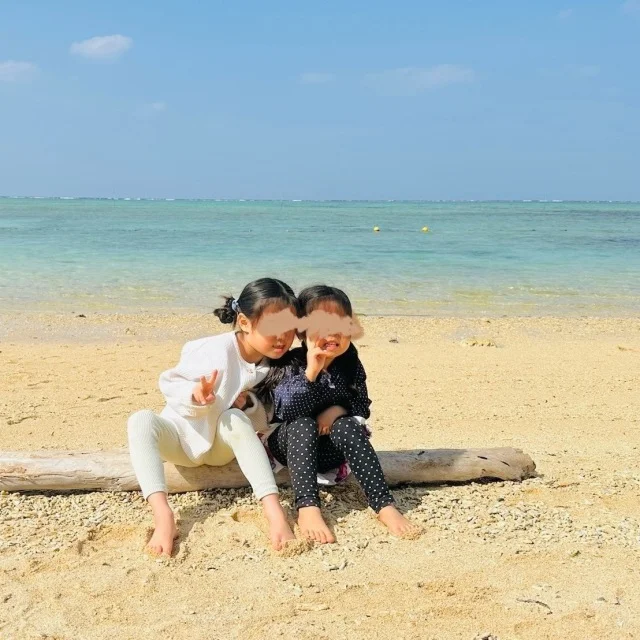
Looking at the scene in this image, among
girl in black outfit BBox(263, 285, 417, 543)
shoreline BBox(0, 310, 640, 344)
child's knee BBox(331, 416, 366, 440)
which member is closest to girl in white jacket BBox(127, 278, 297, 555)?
girl in black outfit BBox(263, 285, 417, 543)

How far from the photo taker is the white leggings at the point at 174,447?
3439mm

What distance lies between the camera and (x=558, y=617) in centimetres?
270

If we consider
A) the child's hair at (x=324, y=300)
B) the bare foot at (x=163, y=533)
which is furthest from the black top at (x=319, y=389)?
the bare foot at (x=163, y=533)

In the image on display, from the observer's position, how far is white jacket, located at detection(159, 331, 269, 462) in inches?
137

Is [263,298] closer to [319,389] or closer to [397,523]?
[319,389]

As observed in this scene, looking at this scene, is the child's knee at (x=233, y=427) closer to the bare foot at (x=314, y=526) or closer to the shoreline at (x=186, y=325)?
the bare foot at (x=314, y=526)

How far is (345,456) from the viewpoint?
140 inches

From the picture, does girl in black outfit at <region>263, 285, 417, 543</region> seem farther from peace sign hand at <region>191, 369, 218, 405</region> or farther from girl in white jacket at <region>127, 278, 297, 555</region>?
peace sign hand at <region>191, 369, 218, 405</region>

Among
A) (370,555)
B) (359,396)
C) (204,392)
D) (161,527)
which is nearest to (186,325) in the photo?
(359,396)

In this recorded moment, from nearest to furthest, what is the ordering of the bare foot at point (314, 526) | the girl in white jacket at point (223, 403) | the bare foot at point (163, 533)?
the bare foot at point (163, 533)
the bare foot at point (314, 526)
the girl in white jacket at point (223, 403)

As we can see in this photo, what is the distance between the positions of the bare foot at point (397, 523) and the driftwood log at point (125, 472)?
45cm

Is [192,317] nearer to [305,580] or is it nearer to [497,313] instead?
[497,313]

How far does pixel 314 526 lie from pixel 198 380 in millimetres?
860

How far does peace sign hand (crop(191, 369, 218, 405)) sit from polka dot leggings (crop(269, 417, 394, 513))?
1.46 ft
